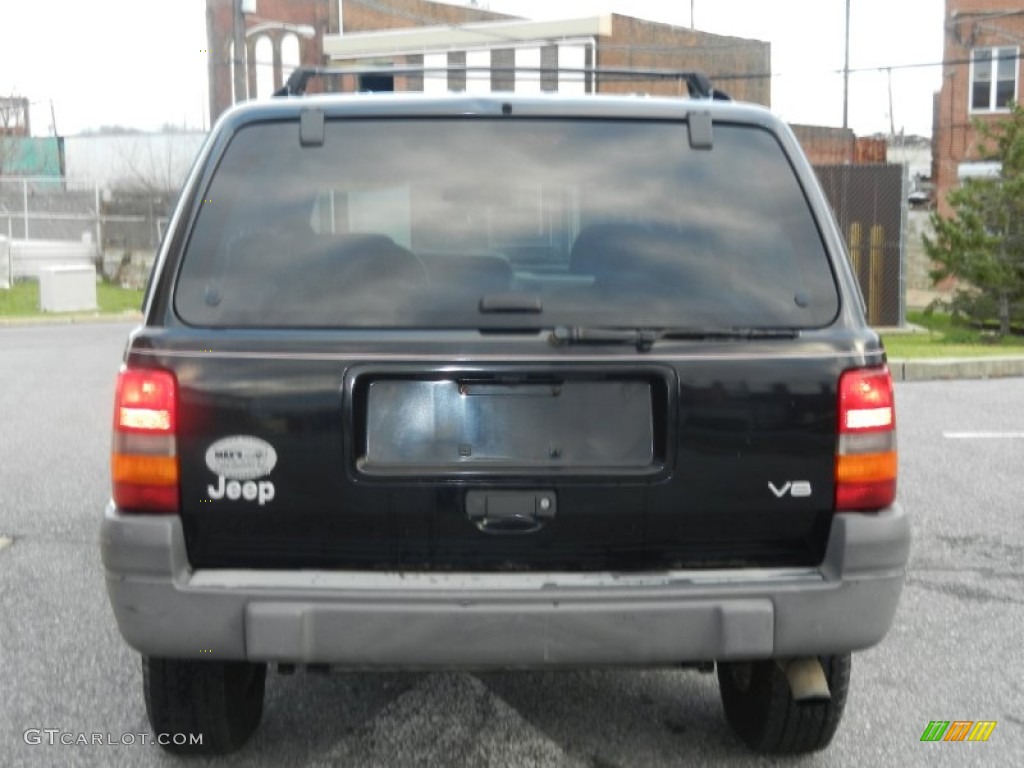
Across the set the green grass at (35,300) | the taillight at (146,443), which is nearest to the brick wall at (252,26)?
the green grass at (35,300)

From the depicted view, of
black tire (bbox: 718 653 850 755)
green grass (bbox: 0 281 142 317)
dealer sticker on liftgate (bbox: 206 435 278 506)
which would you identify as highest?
dealer sticker on liftgate (bbox: 206 435 278 506)

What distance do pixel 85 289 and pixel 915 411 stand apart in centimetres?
1796

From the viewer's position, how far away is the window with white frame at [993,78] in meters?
38.7

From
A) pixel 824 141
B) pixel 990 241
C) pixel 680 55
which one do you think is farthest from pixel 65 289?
pixel 824 141

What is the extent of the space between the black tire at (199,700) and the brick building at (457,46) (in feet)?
117

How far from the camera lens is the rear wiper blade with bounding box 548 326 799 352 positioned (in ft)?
10.4

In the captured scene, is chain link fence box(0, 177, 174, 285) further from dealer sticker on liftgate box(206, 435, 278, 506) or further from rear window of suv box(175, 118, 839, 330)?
dealer sticker on liftgate box(206, 435, 278, 506)

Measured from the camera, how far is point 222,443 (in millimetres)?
Result: 3152

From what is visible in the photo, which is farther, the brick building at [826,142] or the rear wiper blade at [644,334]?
the brick building at [826,142]

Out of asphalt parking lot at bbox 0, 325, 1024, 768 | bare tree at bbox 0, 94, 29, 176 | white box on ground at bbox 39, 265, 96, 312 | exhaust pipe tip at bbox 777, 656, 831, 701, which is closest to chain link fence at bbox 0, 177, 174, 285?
bare tree at bbox 0, 94, 29, 176

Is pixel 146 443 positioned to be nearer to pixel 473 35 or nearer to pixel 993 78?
pixel 993 78

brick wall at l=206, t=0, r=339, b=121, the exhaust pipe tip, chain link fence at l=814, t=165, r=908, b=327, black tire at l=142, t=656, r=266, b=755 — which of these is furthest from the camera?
brick wall at l=206, t=0, r=339, b=121

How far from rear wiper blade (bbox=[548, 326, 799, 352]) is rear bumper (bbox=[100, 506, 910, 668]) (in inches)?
19.6

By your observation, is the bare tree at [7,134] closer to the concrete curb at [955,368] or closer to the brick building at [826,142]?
the brick building at [826,142]
